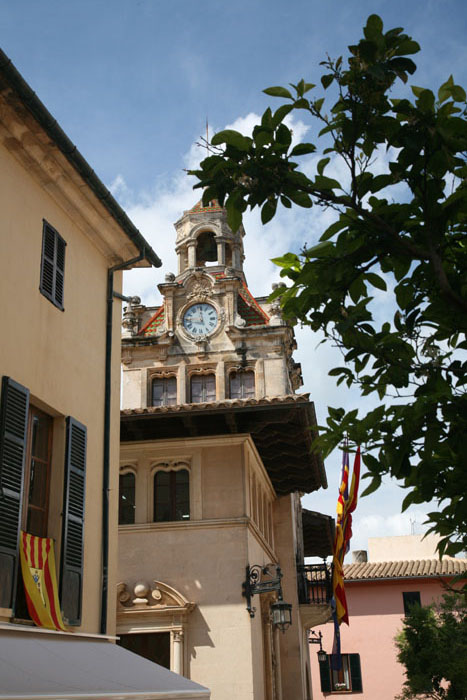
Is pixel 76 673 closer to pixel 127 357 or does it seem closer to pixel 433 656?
pixel 433 656

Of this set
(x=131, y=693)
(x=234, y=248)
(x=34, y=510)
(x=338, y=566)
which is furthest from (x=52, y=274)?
(x=234, y=248)

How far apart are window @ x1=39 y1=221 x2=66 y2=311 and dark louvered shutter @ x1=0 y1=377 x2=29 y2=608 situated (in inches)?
63.9

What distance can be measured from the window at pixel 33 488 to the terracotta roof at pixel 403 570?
28.7m

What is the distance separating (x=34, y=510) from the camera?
9.31 m

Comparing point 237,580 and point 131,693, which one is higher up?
point 237,580

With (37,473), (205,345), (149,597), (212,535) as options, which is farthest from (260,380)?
(37,473)

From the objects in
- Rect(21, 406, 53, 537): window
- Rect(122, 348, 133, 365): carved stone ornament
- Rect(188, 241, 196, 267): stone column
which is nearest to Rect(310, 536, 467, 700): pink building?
Rect(122, 348, 133, 365): carved stone ornament

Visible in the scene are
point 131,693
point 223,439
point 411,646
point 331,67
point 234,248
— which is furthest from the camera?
point 234,248

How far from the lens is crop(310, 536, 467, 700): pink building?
1420 inches

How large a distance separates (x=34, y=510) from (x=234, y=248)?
878 inches

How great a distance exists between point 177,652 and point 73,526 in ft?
25.7

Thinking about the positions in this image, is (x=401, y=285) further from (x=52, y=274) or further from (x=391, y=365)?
(x=52, y=274)

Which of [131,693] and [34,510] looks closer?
[131,693]

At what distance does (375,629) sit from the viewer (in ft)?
121
